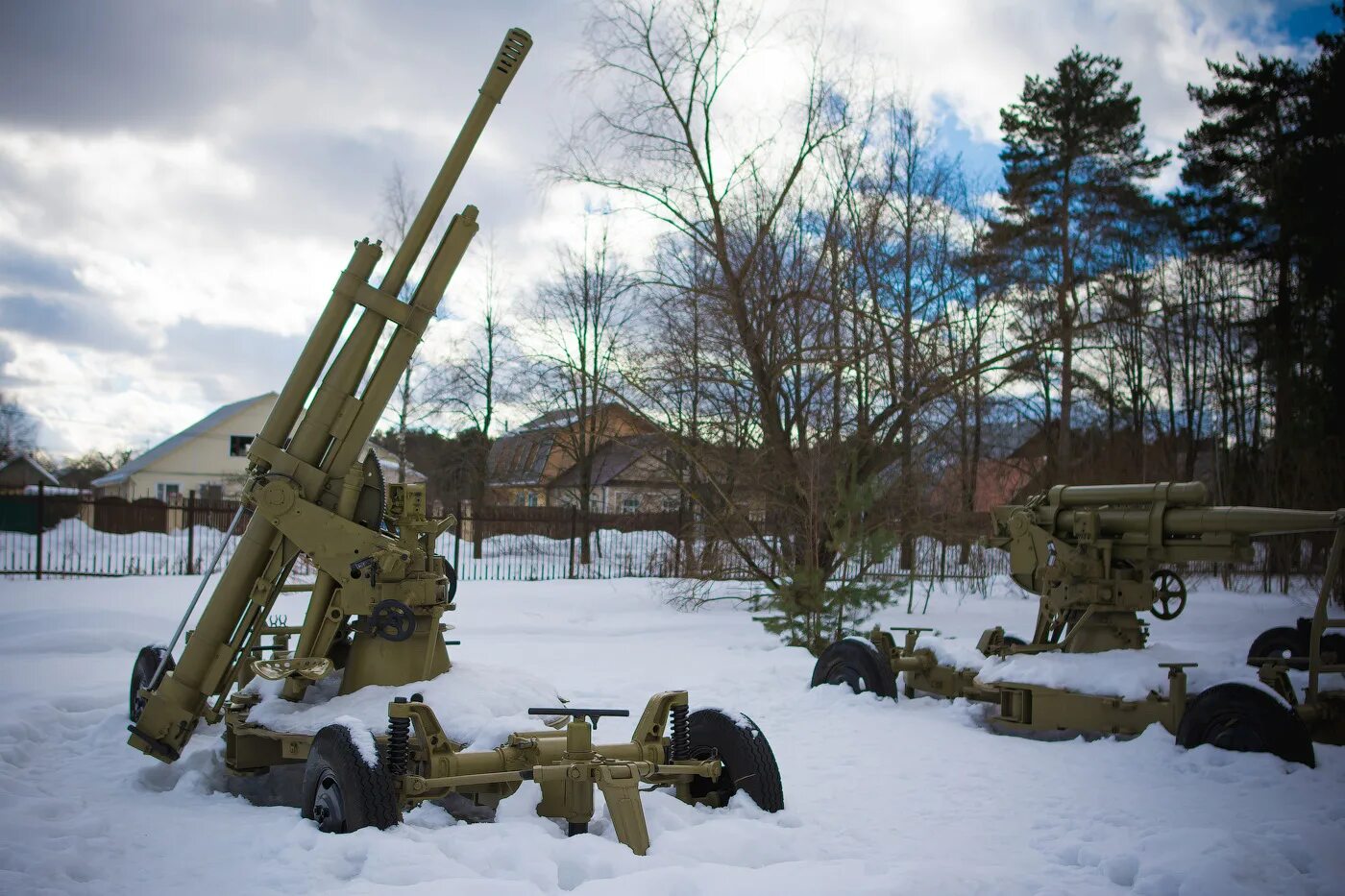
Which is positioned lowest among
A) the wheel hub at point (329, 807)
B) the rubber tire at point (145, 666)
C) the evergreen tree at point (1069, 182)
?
the wheel hub at point (329, 807)

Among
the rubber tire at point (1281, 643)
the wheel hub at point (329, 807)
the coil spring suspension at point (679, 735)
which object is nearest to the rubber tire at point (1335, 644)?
the rubber tire at point (1281, 643)

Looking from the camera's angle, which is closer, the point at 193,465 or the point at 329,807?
the point at 329,807

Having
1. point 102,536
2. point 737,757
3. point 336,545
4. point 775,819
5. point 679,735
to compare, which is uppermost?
point 336,545

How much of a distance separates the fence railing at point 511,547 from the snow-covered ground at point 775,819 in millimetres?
4594

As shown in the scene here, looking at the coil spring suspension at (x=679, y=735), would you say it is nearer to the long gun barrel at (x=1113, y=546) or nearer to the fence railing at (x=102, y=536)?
the long gun barrel at (x=1113, y=546)

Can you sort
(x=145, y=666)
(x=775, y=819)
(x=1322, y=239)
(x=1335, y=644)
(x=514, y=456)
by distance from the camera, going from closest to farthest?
(x=775, y=819), (x=145, y=666), (x=1322, y=239), (x=1335, y=644), (x=514, y=456)

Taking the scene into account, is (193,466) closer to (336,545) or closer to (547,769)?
(336,545)

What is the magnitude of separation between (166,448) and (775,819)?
35599mm

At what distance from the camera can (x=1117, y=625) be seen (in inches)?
351

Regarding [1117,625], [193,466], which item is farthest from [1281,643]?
[193,466]

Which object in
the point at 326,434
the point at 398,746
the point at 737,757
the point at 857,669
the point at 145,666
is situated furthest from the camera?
the point at 857,669

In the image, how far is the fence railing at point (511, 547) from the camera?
16.0 metres

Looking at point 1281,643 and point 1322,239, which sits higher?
point 1322,239

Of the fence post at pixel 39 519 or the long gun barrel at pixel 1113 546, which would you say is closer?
the long gun barrel at pixel 1113 546
